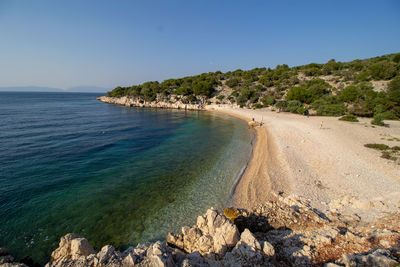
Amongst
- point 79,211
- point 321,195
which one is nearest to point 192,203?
point 79,211

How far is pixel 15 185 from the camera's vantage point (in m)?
11.0

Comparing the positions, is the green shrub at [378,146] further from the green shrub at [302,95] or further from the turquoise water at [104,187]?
the green shrub at [302,95]

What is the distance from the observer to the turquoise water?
8.00 metres

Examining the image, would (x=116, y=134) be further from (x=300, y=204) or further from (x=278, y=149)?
(x=300, y=204)

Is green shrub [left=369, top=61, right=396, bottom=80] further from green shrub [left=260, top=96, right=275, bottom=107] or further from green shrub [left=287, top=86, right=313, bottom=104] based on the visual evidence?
green shrub [left=260, top=96, right=275, bottom=107]

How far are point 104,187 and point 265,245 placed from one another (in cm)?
1131

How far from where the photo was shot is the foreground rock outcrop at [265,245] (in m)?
4.23

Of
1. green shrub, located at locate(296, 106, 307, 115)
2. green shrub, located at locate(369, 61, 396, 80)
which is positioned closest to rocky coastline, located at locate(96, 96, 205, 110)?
green shrub, located at locate(296, 106, 307, 115)

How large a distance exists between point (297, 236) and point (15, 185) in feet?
57.1

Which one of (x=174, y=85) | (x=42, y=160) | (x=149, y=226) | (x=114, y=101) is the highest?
(x=174, y=85)

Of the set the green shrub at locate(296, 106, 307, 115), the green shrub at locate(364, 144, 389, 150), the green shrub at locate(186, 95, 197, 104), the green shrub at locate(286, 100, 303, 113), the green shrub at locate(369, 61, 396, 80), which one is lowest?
the green shrub at locate(364, 144, 389, 150)

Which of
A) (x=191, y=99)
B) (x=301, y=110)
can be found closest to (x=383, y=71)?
(x=301, y=110)

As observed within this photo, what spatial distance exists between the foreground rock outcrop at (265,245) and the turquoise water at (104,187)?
2466 millimetres

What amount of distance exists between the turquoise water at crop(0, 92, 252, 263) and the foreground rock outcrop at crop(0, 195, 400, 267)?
247 cm
